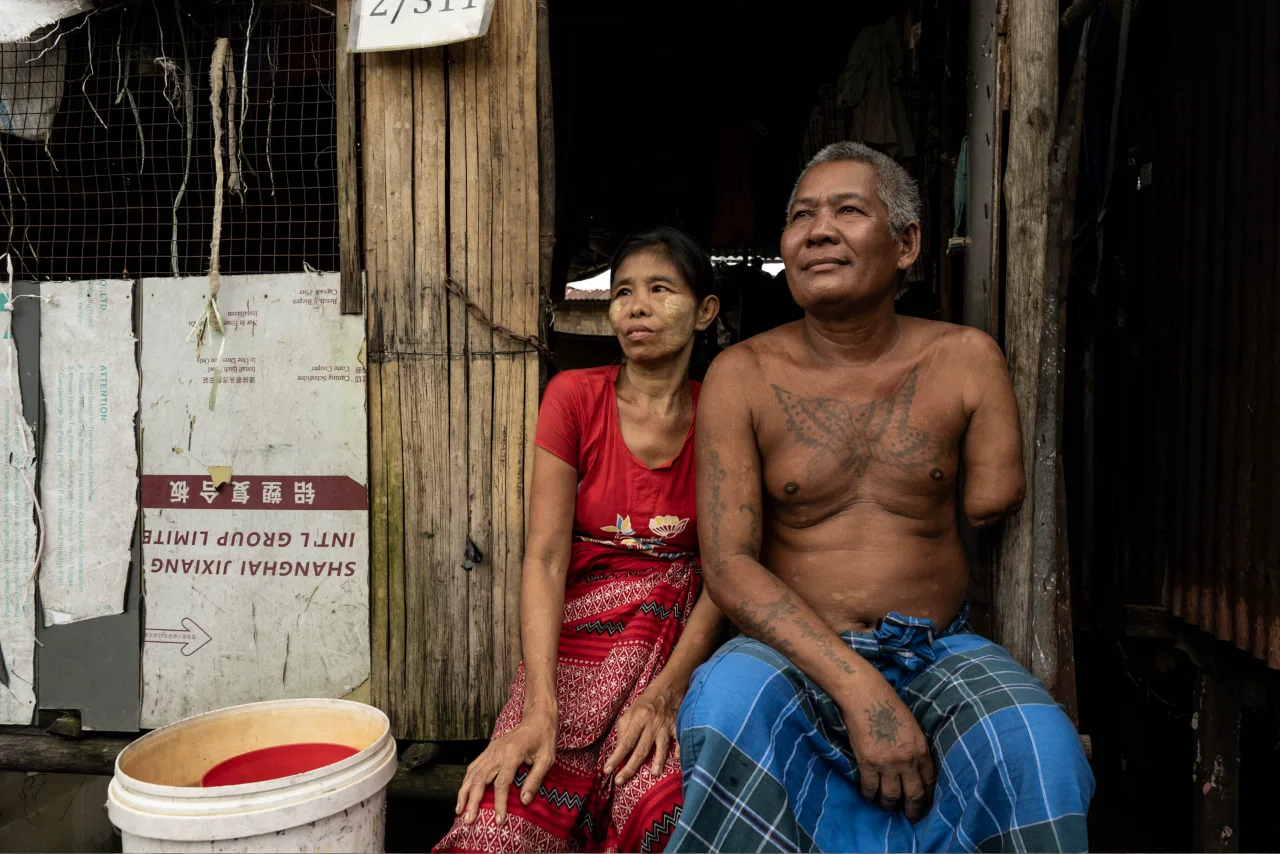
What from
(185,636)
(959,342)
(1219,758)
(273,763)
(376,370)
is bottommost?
(1219,758)

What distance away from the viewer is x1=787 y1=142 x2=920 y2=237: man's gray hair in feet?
7.69

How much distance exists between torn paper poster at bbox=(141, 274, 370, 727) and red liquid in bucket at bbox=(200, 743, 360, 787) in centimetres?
53

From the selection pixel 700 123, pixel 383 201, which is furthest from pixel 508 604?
pixel 700 123

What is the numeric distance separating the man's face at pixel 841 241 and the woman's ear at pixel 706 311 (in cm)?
49

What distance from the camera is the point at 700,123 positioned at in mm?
6883

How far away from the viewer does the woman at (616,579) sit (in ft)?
7.24

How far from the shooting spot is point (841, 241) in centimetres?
230

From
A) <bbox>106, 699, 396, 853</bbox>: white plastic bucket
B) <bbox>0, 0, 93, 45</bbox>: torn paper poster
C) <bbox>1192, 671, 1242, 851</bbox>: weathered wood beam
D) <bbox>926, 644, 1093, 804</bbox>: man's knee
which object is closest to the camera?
<bbox>926, 644, 1093, 804</bbox>: man's knee

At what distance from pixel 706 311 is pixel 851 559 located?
102 cm

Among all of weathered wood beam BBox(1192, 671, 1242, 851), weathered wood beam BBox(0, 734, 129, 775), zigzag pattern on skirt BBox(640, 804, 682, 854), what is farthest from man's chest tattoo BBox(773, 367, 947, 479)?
weathered wood beam BBox(0, 734, 129, 775)

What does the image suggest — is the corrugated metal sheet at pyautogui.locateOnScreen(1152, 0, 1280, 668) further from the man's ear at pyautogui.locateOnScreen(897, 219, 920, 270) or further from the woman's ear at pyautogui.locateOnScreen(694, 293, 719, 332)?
the woman's ear at pyautogui.locateOnScreen(694, 293, 719, 332)

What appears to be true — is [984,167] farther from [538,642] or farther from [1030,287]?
[538,642]

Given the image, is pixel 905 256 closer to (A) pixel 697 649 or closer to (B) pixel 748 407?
(B) pixel 748 407

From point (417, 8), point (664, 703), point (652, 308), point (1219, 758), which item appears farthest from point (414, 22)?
point (1219, 758)
